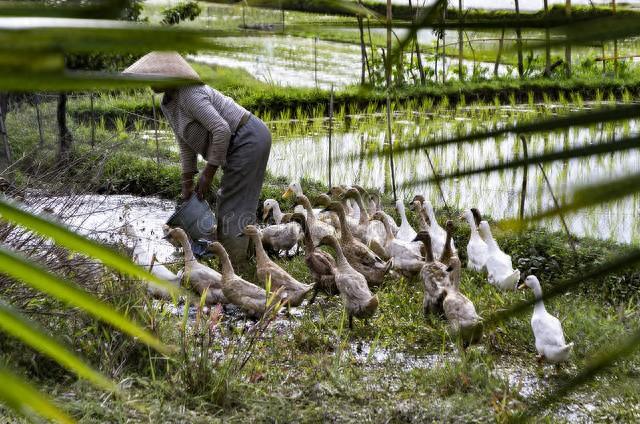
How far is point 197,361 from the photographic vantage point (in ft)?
12.6

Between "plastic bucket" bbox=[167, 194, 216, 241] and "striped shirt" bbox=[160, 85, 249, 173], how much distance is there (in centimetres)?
32

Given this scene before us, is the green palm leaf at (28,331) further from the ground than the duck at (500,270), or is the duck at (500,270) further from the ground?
the green palm leaf at (28,331)

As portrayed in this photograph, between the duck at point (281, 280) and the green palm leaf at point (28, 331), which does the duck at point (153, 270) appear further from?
the green palm leaf at point (28, 331)

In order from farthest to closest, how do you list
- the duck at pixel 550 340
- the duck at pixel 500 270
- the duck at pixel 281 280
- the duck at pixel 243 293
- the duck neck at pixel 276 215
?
the duck neck at pixel 276 215, the duck at pixel 500 270, the duck at pixel 281 280, the duck at pixel 243 293, the duck at pixel 550 340

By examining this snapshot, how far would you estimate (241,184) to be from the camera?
665cm

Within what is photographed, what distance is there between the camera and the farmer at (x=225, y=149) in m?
6.37

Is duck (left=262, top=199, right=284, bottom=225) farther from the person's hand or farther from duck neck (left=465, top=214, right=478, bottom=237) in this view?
duck neck (left=465, top=214, right=478, bottom=237)

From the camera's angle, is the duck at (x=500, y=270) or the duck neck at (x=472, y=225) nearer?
the duck at (x=500, y=270)

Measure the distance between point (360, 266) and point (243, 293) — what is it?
91 centimetres

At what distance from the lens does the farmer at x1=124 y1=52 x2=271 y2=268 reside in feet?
20.9

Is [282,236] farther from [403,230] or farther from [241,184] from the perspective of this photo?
[403,230]

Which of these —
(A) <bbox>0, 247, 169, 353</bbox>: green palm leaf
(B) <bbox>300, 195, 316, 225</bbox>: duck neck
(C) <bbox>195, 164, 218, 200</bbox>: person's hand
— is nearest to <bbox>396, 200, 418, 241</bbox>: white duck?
(B) <bbox>300, 195, 316, 225</bbox>: duck neck

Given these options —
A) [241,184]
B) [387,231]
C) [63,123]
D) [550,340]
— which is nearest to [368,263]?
[387,231]

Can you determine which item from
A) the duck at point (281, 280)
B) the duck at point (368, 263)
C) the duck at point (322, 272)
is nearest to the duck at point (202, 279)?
the duck at point (281, 280)
